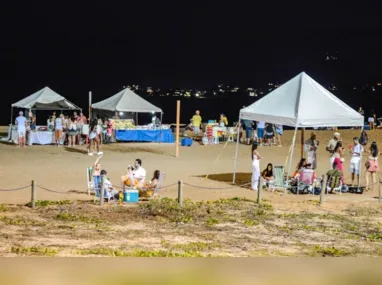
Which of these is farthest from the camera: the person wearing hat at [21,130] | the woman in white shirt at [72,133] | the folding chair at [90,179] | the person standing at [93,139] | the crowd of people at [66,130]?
the woman in white shirt at [72,133]

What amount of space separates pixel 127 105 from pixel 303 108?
1402 centimetres

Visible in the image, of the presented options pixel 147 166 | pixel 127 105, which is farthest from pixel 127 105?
pixel 147 166

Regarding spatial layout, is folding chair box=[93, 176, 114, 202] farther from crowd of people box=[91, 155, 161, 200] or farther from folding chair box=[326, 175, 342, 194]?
folding chair box=[326, 175, 342, 194]

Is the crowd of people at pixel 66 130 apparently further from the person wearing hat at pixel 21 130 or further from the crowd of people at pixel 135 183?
the crowd of people at pixel 135 183

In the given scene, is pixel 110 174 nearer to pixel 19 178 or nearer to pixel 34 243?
pixel 19 178

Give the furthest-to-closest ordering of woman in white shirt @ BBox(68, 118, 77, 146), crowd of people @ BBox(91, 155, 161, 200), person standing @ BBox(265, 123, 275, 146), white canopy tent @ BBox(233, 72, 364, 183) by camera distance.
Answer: person standing @ BBox(265, 123, 275, 146) → woman in white shirt @ BBox(68, 118, 77, 146) → white canopy tent @ BBox(233, 72, 364, 183) → crowd of people @ BBox(91, 155, 161, 200)

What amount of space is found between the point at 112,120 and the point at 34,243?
18.6 m

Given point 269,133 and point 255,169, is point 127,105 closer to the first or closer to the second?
point 269,133

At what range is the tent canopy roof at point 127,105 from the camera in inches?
1083

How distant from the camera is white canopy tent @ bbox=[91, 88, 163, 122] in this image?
1082 inches

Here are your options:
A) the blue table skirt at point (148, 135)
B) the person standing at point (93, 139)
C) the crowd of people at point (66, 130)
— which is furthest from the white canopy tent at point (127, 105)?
the person standing at point (93, 139)

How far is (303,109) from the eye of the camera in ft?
49.5

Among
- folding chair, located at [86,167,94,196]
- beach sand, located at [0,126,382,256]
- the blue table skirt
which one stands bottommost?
beach sand, located at [0,126,382,256]

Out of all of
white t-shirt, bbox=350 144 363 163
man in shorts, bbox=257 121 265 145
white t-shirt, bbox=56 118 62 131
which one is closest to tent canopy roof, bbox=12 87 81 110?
white t-shirt, bbox=56 118 62 131
